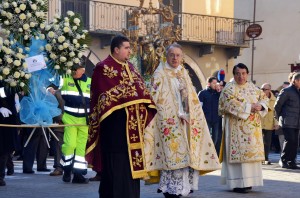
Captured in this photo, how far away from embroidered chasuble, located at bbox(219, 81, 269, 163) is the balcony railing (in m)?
14.9

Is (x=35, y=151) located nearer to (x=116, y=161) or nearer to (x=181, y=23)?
(x=116, y=161)

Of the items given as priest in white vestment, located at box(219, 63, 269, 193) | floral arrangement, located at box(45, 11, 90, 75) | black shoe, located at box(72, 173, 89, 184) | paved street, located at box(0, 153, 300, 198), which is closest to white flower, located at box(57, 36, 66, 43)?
floral arrangement, located at box(45, 11, 90, 75)

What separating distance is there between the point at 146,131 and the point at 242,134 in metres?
2.26

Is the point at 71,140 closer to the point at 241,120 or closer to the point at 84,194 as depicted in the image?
the point at 84,194

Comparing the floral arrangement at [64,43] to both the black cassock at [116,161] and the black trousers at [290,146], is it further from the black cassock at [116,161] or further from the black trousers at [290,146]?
the black trousers at [290,146]

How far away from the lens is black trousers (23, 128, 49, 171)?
14508mm

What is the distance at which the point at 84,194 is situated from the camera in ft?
36.3

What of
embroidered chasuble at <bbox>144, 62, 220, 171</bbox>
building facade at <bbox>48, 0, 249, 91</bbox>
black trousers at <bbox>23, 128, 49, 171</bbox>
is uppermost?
building facade at <bbox>48, 0, 249, 91</bbox>

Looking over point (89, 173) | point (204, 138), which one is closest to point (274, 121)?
point (89, 173)

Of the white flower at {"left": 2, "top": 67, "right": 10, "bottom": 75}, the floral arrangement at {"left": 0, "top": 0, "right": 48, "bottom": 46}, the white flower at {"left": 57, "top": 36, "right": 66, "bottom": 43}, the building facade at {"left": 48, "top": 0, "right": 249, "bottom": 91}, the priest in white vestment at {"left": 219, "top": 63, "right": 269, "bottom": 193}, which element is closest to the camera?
the white flower at {"left": 2, "top": 67, "right": 10, "bottom": 75}

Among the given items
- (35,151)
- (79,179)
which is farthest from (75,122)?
(35,151)

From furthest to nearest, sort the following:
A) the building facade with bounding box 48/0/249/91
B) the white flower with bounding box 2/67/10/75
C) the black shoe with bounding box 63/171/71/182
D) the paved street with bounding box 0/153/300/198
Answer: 1. the building facade with bounding box 48/0/249/91
2. the black shoe with bounding box 63/171/71/182
3. the paved street with bounding box 0/153/300/198
4. the white flower with bounding box 2/67/10/75

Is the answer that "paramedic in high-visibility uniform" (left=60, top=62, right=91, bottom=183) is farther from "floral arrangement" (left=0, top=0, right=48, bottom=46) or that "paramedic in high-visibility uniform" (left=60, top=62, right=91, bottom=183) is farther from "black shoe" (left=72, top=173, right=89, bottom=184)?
"floral arrangement" (left=0, top=0, right=48, bottom=46)

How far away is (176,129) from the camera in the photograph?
10.5m
